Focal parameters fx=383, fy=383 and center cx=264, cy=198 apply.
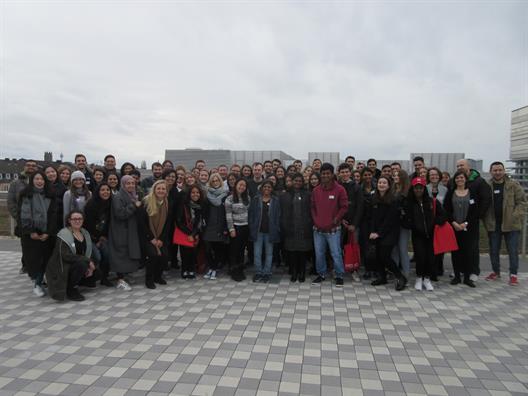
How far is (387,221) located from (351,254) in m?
0.98

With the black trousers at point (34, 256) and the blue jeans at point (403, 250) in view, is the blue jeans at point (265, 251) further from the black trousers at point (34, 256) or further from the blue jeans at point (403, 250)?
the black trousers at point (34, 256)

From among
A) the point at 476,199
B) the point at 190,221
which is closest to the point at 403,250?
the point at 476,199

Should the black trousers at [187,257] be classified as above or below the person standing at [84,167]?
below

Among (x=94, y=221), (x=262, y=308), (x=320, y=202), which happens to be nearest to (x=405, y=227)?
(x=320, y=202)

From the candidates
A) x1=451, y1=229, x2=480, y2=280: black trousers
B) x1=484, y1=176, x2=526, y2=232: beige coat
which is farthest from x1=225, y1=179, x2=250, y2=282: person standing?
x1=484, y1=176, x2=526, y2=232: beige coat

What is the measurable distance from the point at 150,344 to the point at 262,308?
172 cm

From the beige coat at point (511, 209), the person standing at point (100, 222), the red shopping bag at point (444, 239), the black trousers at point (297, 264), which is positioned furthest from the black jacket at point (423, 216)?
the person standing at point (100, 222)

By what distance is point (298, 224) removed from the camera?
22.1ft

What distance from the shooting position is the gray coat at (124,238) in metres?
6.25

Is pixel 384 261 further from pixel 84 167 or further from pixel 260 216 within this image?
pixel 84 167

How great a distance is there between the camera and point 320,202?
657 centimetres

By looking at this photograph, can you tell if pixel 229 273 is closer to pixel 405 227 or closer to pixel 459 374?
pixel 405 227

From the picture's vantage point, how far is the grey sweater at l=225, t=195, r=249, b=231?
22.7 ft

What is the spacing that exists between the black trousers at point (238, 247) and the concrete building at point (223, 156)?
27.1ft
